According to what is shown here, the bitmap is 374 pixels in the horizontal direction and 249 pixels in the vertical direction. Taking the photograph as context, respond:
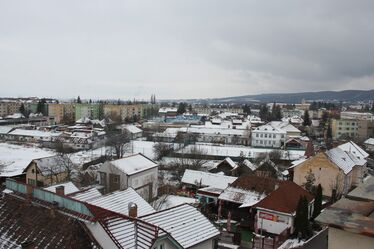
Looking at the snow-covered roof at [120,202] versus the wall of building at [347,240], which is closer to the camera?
the wall of building at [347,240]

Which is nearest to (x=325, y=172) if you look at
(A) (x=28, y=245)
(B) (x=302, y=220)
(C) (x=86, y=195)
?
(B) (x=302, y=220)

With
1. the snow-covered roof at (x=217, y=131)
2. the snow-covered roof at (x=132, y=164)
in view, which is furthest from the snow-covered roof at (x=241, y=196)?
the snow-covered roof at (x=217, y=131)

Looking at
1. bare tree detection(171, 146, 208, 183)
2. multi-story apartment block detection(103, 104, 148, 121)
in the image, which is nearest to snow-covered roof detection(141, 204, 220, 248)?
bare tree detection(171, 146, 208, 183)

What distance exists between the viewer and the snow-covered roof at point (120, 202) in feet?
38.1

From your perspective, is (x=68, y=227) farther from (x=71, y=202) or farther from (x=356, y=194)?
(x=356, y=194)

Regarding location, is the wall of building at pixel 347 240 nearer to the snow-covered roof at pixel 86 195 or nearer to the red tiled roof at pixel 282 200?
the snow-covered roof at pixel 86 195

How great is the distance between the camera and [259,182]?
2122cm

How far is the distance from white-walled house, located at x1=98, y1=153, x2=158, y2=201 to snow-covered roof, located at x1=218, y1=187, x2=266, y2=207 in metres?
5.72

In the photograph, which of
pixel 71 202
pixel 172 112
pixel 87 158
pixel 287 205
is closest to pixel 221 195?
pixel 287 205

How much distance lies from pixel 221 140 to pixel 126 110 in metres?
50.3

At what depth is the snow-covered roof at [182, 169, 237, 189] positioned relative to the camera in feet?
81.9

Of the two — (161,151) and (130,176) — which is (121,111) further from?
(130,176)

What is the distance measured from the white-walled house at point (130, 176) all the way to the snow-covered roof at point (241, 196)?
225 inches

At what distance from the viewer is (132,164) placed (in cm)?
2358
